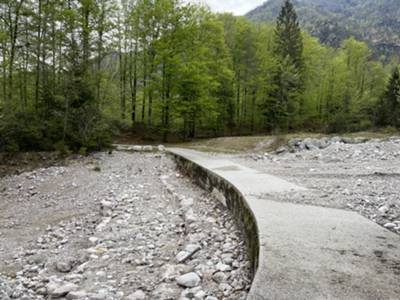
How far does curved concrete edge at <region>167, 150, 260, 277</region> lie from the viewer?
2714mm

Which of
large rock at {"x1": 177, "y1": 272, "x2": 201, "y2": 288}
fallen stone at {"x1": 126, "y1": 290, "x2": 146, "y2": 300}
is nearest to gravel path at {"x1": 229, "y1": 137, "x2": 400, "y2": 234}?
large rock at {"x1": 177, "y1": 272, "x2": 201, "y2": 288}

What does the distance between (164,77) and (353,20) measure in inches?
4848

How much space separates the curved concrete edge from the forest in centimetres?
606

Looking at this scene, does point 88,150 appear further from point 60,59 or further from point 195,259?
point 195,259

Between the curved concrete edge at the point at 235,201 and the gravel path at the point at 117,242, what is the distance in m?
0.15

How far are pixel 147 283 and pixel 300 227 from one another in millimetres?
1662

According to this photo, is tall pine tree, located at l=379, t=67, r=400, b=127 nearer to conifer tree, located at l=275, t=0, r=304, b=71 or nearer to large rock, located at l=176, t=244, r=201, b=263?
conifer tree, located at l=275, t=0, r=304, b=71

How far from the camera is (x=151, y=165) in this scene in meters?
9.97

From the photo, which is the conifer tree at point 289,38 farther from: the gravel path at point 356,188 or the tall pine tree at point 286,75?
the gravel path at point 356,188

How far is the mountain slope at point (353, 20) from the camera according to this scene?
87625 millimetres

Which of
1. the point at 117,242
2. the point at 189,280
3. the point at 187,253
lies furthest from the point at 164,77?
the point at 189,280

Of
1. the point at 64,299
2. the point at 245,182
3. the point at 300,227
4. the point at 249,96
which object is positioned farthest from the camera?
the point at 249,96

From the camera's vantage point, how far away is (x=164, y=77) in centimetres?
1742

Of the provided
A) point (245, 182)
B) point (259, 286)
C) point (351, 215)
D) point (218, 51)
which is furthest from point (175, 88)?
point (259, 286)
